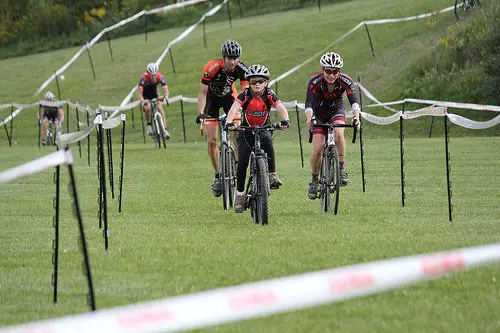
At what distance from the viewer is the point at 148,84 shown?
96.1ft

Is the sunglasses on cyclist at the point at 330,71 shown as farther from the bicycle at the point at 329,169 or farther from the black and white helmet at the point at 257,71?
the black and white helmet at the point at 257,71

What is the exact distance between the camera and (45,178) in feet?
74.1

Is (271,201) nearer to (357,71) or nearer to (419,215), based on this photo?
(419,215)

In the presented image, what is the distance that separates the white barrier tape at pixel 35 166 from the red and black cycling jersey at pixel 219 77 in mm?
9000

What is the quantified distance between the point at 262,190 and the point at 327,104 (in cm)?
255

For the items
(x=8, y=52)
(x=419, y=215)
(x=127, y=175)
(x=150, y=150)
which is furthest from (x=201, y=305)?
(x=8, y=52)

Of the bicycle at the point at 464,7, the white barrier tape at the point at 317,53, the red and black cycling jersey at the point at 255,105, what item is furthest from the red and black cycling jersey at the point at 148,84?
the bicycle at the point at 464,7

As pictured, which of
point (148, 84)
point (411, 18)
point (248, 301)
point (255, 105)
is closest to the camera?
point (248, 301)

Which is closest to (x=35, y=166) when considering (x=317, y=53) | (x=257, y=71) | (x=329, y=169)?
(x=257, y=71)

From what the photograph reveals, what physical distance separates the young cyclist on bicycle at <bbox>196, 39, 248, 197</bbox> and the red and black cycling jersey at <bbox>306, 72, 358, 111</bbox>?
89 cm

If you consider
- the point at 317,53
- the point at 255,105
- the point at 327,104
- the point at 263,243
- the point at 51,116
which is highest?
the point at 255,105

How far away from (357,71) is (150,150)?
1362 centimetres

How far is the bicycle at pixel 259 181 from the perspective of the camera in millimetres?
13281

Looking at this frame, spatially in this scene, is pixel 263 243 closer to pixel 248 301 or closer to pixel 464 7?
pixel 248 301
